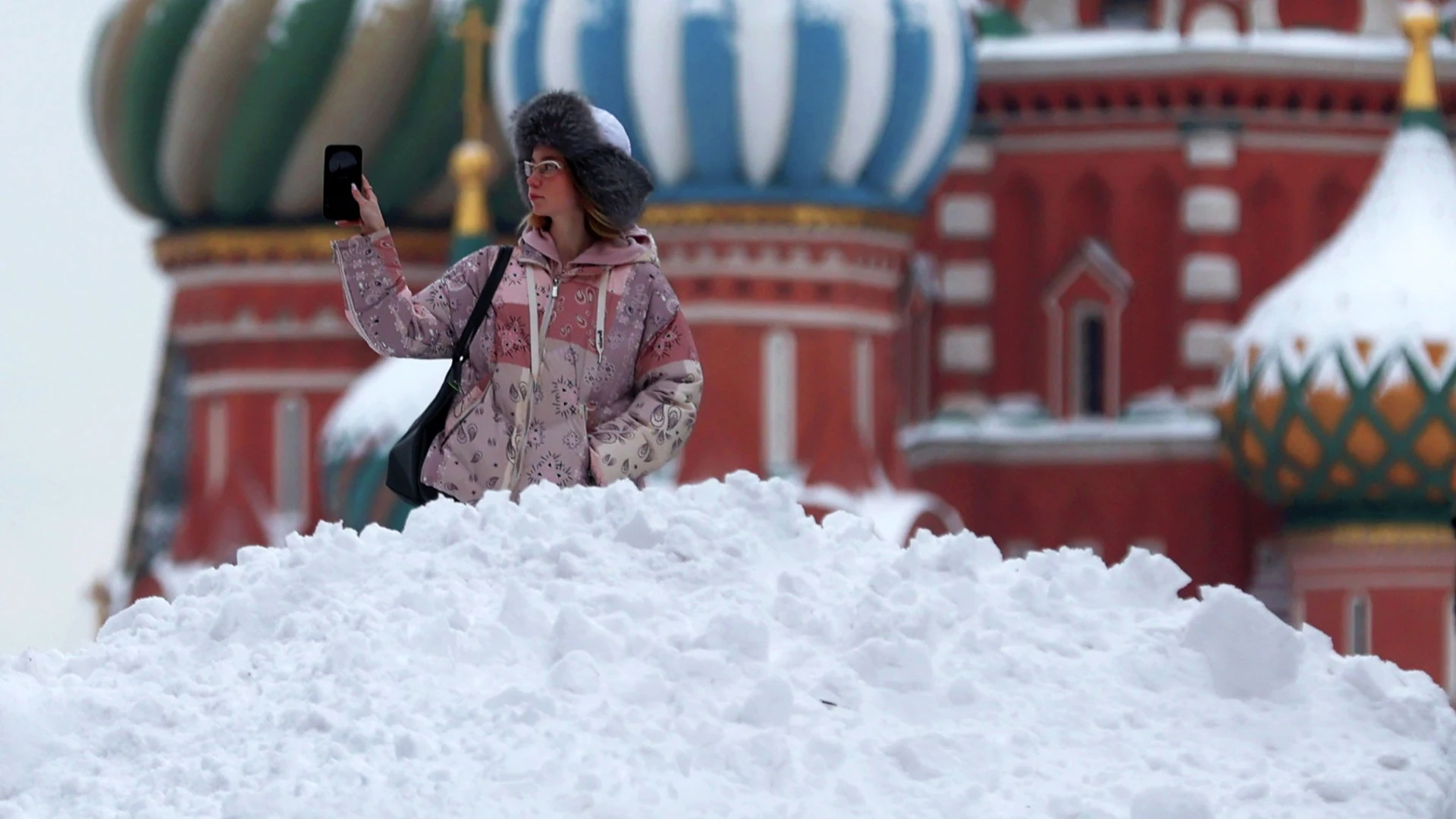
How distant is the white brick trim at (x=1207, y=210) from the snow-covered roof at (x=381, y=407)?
14.5 feet

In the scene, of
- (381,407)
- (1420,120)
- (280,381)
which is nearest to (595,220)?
(381,407)

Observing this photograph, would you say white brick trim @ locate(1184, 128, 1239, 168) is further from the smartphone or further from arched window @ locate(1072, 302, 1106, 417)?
the smartphone

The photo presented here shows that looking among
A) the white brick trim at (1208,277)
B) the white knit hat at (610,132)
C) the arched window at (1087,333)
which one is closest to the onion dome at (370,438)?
the arched window at (1087,333)

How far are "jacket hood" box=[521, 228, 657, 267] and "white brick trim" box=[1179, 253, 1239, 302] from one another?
15545 mm

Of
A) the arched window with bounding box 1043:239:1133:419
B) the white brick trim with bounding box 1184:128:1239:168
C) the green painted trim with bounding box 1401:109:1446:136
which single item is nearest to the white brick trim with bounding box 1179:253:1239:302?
the arched window with bounding box 1043:239:1133:419

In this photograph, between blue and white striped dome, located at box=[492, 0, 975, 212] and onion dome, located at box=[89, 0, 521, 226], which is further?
onion dome, located at box=[89, 0, 521, 226]

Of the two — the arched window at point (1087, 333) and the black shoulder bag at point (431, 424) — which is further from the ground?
the black shoulder bag at point (431, 424)

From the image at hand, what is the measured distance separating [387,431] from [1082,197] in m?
4.40

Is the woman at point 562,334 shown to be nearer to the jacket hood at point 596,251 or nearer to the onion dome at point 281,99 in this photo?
the jacket hood at point 596,251

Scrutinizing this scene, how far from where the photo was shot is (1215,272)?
23.6m

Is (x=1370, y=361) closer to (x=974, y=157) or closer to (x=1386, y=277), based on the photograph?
(x=1386, y=277)

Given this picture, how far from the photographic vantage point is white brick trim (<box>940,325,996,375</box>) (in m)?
24.0

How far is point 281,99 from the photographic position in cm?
2459

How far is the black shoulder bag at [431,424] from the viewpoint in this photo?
8219 millimetres
